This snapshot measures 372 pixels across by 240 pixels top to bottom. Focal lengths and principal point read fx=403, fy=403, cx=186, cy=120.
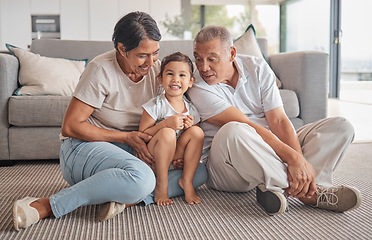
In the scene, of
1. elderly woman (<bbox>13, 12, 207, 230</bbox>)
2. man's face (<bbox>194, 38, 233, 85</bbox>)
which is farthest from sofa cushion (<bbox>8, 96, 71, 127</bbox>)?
man's face (<bbox>194, 38, 233, 85</bbox>)

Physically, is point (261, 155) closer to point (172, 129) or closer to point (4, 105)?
point (172, 129)

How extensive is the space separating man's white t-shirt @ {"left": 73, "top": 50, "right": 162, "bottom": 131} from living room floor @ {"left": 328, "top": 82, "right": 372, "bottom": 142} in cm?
224

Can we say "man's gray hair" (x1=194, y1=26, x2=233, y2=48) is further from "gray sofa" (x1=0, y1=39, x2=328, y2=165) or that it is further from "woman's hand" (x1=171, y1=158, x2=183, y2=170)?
"gray sofa" (x1=0, y1=39, x2=328, y2=165)

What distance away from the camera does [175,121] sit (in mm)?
1584

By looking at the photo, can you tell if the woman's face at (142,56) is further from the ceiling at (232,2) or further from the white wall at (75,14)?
the ceiling at (232,2)

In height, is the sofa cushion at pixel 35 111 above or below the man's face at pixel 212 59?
below

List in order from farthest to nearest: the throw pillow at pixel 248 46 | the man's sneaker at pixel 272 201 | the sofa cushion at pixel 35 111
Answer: the throw pillow at pixel 248 46 < the sofa cushion at pixel 35 111 < the man's sneaker at pixel 272 201

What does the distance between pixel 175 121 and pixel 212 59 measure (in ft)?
0.98

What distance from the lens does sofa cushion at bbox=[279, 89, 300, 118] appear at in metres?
2.65

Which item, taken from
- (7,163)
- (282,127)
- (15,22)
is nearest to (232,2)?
(15,22)

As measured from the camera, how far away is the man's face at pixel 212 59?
1629mm

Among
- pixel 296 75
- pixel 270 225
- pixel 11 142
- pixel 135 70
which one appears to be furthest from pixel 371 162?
pixel 11 142

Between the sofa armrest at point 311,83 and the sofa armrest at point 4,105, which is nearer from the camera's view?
the sofa armrest at point 4,105

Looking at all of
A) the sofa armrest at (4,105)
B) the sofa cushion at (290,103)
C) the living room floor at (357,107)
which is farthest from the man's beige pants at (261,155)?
the living room floor at (357,107)
